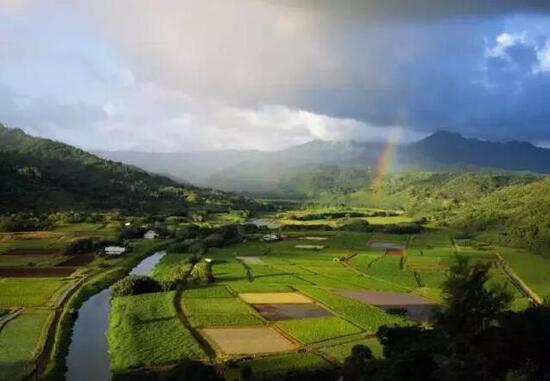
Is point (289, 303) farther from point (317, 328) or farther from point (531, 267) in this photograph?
point (531, 267)

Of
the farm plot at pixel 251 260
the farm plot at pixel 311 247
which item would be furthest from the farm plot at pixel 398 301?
the farm plot at pixel 311 247

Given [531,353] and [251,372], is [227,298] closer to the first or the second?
[251,372]

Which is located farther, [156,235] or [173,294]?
[156,235]

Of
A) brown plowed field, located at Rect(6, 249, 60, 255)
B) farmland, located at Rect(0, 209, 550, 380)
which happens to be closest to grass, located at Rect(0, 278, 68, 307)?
farmland, located at Rect(0, 209, 550, 380)

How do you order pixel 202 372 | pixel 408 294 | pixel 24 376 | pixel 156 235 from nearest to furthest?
pixel 202 372
pixel 24 376
pixel 408 294
pixel 156 235

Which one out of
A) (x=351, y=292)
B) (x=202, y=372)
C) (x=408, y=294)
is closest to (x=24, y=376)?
(x=202, y=372)

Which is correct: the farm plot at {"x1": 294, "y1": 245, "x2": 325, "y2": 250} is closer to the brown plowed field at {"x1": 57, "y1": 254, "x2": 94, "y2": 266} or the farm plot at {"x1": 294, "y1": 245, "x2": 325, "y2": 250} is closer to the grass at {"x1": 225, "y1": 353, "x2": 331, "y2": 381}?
the brown plowed field at {"x1": 57, "y1": 254, "x2": 94, "y2": 266}
